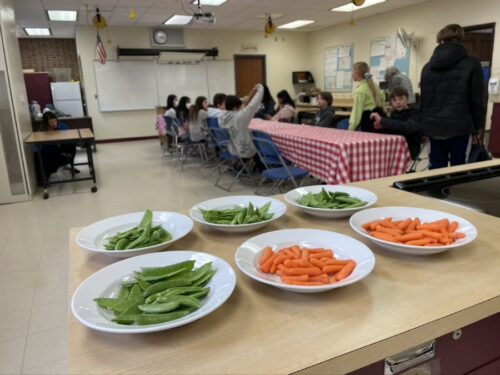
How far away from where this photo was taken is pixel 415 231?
2.97 feet

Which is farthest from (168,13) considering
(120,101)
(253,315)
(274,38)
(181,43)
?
(253,315)

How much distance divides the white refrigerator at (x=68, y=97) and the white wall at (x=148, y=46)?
23 centimetres

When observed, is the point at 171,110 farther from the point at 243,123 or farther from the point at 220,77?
the point at 220,77

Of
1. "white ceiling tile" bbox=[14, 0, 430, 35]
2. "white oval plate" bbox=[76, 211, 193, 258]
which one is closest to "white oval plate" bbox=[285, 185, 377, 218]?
"white oval plate" bbox=[76, 211, 193, 258]

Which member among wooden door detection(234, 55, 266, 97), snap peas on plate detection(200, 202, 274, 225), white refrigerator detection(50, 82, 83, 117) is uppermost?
wooden door detection(234, 55, 266, 97)

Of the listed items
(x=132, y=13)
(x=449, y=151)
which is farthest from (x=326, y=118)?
(x=132, y=13)

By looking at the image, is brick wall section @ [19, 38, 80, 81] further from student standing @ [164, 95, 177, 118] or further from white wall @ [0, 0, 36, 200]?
white wall @ [0, 0, 36, 200]

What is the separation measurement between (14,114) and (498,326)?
4879 mm

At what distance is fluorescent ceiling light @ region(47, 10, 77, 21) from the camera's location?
23.2ft

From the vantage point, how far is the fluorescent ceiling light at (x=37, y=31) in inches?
341

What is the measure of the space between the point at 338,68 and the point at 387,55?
1666 millimetres

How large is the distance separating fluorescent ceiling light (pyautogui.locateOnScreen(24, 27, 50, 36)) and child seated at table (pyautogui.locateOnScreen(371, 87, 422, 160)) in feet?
27.1

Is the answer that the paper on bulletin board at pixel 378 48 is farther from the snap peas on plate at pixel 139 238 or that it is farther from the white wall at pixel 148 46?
the snap peas on plate at pixel 139 238

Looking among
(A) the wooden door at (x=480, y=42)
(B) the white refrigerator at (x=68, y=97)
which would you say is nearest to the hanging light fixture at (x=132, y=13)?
(B) the white refrigerator at (x=68, y=97)
